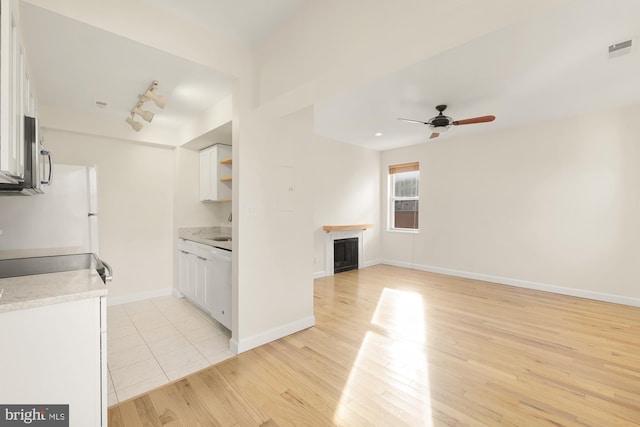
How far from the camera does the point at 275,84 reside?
7.59ft

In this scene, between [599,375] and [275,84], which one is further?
[275,84]

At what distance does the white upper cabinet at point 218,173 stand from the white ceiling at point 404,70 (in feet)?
1.78

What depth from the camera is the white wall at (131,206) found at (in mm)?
3527

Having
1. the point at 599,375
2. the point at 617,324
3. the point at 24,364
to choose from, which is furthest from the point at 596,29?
the point at 24,364

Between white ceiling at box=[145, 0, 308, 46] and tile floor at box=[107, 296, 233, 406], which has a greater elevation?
white ceiling at box=[145, 0, 308, 46]

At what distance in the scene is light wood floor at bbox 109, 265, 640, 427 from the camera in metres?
1.74

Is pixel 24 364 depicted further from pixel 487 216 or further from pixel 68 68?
pixel 487 216

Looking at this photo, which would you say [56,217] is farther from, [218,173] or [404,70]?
[404,70]

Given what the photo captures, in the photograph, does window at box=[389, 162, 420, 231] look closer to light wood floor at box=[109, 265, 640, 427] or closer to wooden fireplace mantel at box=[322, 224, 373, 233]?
wooden fireplace mantel at box=[322, 224, 373, 233]

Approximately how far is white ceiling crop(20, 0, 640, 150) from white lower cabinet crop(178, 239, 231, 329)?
5.54 ft

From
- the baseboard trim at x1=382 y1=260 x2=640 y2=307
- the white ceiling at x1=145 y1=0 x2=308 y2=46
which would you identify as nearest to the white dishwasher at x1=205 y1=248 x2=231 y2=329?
the white ceiling at x1=145 y1=0 x2=308 y2=46

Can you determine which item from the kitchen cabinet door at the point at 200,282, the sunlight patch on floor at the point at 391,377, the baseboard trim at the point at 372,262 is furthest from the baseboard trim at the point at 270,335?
the baseboard trim at the point at 372,262

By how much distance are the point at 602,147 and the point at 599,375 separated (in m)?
3.31

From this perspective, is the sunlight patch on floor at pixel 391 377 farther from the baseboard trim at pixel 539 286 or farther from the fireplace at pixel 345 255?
the baseboard trim at pixel 539 286
